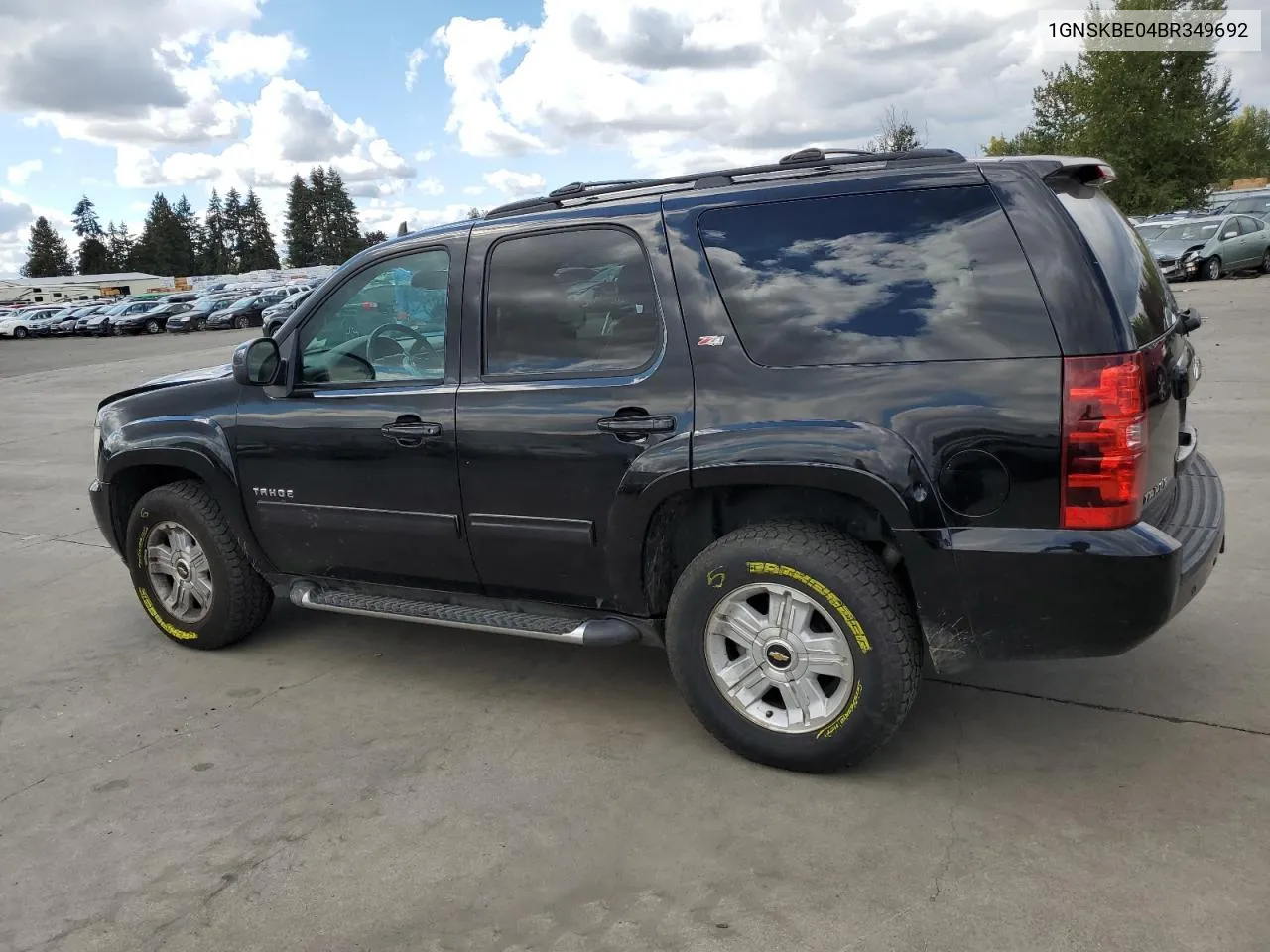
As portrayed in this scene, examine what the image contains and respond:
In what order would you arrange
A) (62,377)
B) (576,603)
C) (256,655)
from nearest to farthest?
(576,603) < (256,655) < (62,377)

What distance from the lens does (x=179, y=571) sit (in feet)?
16.0

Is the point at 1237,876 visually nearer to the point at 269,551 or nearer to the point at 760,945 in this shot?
the point at 760,945

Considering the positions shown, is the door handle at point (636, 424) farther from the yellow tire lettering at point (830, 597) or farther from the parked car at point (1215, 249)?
the parked car at point (1215, 249)

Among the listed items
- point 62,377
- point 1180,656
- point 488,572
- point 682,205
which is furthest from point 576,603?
point 62,377

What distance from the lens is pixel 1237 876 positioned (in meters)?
2.72

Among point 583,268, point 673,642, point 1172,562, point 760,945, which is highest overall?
point 583,268

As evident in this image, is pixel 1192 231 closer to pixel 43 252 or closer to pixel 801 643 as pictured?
pixel 801 643

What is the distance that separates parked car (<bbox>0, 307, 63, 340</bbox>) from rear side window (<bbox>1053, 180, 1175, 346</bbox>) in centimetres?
5207

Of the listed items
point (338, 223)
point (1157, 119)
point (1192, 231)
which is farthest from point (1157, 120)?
point (338, 223)

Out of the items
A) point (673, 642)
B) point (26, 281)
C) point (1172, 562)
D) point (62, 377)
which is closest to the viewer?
point (1172, 562)

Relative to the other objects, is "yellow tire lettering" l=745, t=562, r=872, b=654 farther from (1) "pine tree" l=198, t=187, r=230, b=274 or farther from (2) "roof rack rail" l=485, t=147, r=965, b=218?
(1) "pine tree" l=198, t=187, r=230, b=274

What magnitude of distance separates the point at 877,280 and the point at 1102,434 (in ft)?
2.59

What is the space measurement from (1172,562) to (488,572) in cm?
230

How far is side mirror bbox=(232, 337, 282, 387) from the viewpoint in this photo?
4.30m
